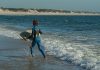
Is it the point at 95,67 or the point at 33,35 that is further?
the point at 33,35

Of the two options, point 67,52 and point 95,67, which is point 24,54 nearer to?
point 67,52

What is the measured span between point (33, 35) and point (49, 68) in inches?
106

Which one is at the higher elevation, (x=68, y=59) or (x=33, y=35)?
(x=33, y=35)

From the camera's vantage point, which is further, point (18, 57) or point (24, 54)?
point (24, 54)

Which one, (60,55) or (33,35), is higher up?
(33,35)

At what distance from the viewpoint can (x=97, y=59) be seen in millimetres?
13828

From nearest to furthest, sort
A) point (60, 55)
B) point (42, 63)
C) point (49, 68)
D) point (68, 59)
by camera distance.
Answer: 1. point (49, 68)
2. point (42, 63)
3. point (68, 59)
4. point (60, 55)

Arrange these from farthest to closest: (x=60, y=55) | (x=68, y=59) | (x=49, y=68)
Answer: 1. (x=60, y=55)
2. (x=68, y=59)
3. (x=49, y=68)

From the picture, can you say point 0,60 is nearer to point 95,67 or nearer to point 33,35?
point 33,35

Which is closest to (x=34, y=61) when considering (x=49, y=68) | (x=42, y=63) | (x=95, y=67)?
(x=42, y=63)

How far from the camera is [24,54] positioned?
1550 cm

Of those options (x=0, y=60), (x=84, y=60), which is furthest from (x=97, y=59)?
(x=0, y=60)

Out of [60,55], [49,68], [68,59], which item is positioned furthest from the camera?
[60,55]

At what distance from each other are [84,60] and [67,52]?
2.44 meters
